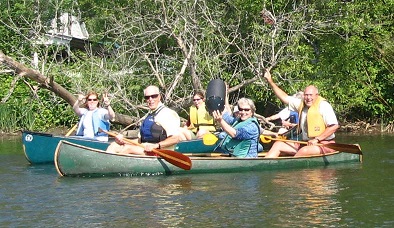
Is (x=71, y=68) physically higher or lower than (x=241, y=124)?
higher

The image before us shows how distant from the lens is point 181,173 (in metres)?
12.6

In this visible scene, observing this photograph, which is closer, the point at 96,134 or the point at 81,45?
the point at 96,134

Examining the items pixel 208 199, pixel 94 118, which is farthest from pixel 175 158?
pixel 94 118

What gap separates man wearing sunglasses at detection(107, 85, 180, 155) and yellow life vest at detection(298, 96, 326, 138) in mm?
2139

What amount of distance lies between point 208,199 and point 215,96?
3.48 metres

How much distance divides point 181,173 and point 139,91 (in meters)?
7.13

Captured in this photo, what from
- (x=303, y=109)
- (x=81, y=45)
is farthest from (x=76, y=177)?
(x=81, y=45)

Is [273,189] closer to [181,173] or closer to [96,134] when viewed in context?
[181,173]

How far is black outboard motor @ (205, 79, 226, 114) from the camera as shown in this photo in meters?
13.4

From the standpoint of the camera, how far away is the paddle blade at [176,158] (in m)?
12.1

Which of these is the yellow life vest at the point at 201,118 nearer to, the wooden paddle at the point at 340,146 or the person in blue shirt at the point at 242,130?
the wooden paddle at the point at 340,146

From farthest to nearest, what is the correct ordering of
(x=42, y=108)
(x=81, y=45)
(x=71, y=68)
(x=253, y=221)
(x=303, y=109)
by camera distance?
(x=81, y=45), (x=42, y=108), (x=71, y=68), (x=303, y=109), (x=253, y=221)

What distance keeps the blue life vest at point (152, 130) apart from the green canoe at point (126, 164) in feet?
0.90

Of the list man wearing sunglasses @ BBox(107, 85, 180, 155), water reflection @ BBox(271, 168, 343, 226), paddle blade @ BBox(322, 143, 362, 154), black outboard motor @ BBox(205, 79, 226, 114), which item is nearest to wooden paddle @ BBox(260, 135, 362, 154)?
paddle blade @ BBox(322, 143, 362, 154)
